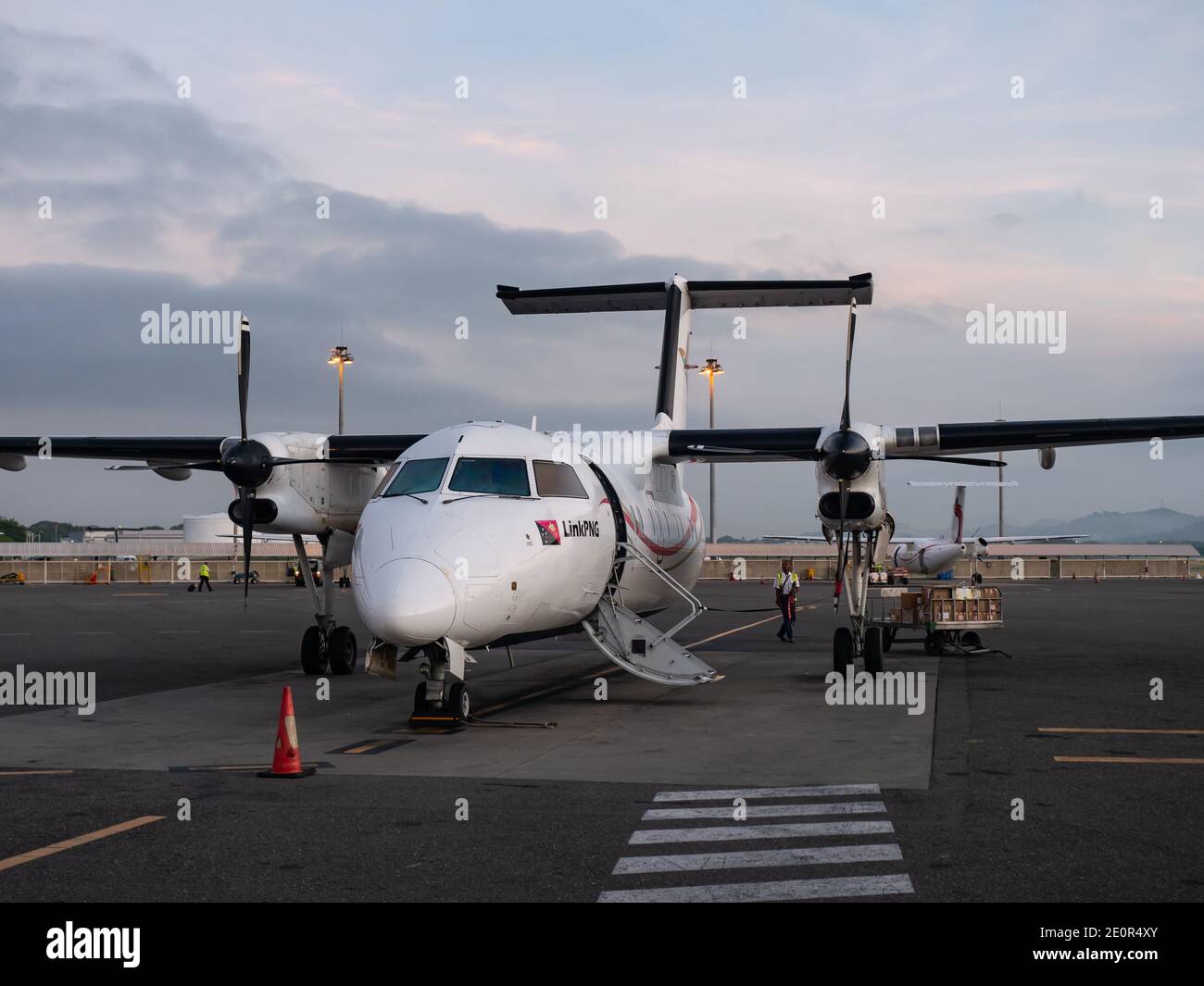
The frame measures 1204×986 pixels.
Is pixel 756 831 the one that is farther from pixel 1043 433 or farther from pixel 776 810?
pixel 1043 433

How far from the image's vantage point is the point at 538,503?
41.7 feet

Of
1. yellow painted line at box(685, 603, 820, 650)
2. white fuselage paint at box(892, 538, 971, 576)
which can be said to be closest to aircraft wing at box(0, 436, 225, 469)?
yellow painted line at box(685, 603, 820, 650)

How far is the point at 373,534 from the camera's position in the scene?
11750 mm

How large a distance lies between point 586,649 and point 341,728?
11930 mm

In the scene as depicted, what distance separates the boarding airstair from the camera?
13.9 metres

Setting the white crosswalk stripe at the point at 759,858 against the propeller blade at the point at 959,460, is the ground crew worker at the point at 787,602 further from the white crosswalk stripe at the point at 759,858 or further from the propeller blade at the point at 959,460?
the white crosswalk stripe at the point at 759,858

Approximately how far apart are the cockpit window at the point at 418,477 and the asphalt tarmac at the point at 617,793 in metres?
2.54

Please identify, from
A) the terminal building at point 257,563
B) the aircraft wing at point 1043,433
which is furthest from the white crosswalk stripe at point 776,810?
the terminal building at point 257,563

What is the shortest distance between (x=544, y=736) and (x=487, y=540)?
2.05 metres

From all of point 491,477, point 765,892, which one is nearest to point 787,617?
point 491,477

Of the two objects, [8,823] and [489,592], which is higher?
[489,592]

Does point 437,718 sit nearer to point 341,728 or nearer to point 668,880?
point 341,728

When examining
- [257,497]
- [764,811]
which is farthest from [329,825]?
[257,497]

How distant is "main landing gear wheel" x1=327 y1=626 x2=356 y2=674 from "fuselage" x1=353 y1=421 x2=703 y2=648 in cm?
545
